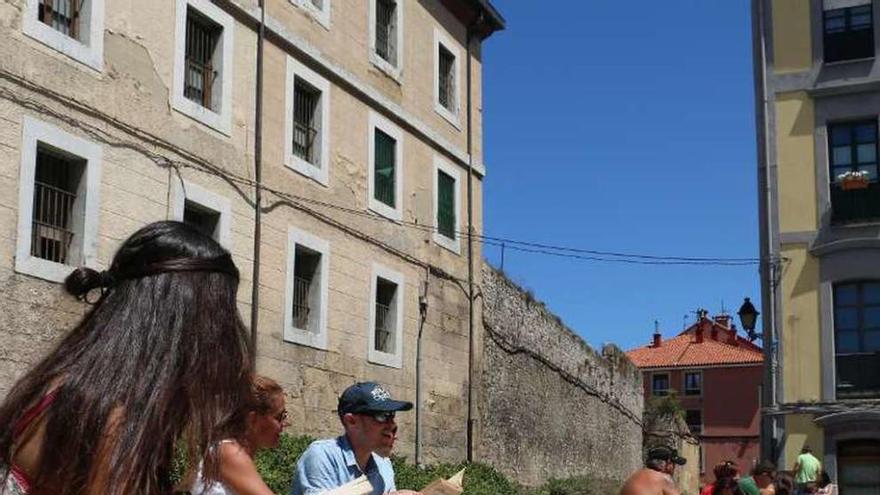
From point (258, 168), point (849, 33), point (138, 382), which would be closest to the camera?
point (138, 382)

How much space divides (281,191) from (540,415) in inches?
426

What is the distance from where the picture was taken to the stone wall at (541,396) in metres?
24.2

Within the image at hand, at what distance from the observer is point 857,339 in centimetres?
2494

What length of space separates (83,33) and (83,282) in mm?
12118

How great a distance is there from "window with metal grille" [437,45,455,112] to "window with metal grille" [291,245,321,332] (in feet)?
19.8

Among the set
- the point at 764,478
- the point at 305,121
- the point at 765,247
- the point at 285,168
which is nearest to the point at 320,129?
the point at 305,121

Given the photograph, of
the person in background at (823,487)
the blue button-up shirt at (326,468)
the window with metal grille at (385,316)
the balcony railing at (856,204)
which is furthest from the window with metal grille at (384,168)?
the blue button-up shirt at (326,468)

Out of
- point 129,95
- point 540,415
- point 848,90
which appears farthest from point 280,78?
point 848,90

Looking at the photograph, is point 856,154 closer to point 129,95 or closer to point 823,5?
point 823,5

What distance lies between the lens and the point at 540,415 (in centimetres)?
2650

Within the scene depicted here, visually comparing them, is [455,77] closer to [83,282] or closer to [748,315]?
[748,315]

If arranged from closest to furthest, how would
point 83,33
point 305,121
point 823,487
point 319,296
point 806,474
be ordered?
point 83,33 → point 823,487 → point 806,474 → point 319,296 → point 305,121

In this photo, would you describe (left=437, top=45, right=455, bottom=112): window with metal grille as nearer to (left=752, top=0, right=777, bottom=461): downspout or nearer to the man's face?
(left=752, top=0, right=777, bottom=461): downspout

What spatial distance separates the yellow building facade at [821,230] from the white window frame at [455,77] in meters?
6.81
